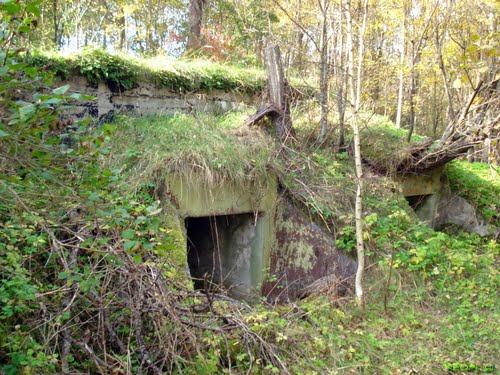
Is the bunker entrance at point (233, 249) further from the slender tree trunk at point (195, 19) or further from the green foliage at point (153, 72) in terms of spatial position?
the slender tree trunk at point (195, 19)

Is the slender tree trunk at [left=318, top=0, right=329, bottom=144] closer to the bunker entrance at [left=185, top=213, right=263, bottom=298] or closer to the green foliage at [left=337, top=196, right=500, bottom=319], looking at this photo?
the green foliage at [left=337, top=196, right=500, bottom=319]

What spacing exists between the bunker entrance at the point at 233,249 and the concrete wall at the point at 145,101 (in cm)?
227

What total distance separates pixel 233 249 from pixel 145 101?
3164 mm

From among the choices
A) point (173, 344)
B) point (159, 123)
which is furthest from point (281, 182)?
point (173, 344)

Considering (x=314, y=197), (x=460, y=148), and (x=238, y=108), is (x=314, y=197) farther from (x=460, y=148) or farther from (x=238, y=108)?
(x=238, y=108)

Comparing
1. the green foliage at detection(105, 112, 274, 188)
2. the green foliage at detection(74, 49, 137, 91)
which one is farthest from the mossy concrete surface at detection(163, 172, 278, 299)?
the green foliage at detection(74, 49, 137, 91)

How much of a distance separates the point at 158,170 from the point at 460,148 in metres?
4.95

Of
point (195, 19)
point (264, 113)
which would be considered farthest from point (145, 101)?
point (195, 19)

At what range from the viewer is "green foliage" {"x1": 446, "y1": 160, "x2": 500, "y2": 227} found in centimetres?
893

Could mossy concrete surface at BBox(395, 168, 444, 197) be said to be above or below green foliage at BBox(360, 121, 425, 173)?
below

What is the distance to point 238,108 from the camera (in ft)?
30.3

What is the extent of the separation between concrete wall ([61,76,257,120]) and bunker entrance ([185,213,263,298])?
227 centimetres

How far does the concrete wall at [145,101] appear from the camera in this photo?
739cm

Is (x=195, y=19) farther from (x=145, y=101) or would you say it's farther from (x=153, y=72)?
(x=145, y=101)
